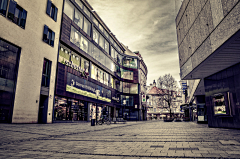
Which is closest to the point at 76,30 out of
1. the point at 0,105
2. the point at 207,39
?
the point at 0,105

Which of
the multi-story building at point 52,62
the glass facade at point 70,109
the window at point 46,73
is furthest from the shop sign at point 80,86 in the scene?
the window at point 46,73

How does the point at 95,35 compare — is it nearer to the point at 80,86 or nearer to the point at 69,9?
the point at 69,9

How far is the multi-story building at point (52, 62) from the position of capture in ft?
50.7

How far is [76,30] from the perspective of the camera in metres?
25.9

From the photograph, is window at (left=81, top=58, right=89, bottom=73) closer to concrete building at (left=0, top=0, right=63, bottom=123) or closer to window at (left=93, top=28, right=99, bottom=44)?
window at (left=93, top=28, right=99, bottom=44)

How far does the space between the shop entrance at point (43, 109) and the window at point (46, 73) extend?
1469 mm

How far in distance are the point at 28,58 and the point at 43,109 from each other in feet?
19.2

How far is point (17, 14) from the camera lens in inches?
647

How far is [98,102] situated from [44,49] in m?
14.7

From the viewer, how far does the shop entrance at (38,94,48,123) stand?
1927cm

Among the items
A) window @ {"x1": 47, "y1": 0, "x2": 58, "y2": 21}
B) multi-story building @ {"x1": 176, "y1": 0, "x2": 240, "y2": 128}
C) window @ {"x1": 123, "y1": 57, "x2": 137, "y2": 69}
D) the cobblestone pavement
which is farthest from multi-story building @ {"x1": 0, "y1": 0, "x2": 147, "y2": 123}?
window @ {"x1": 123, "y1": 57, "x2": 137, "y2": 69}

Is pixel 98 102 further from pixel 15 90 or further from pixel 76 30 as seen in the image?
pixel 15 90

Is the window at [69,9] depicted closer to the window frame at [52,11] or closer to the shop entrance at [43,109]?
the window frame at [52,11]

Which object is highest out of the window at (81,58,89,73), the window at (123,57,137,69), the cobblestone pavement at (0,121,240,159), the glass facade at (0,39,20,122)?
the window at (123,57,137,69)
